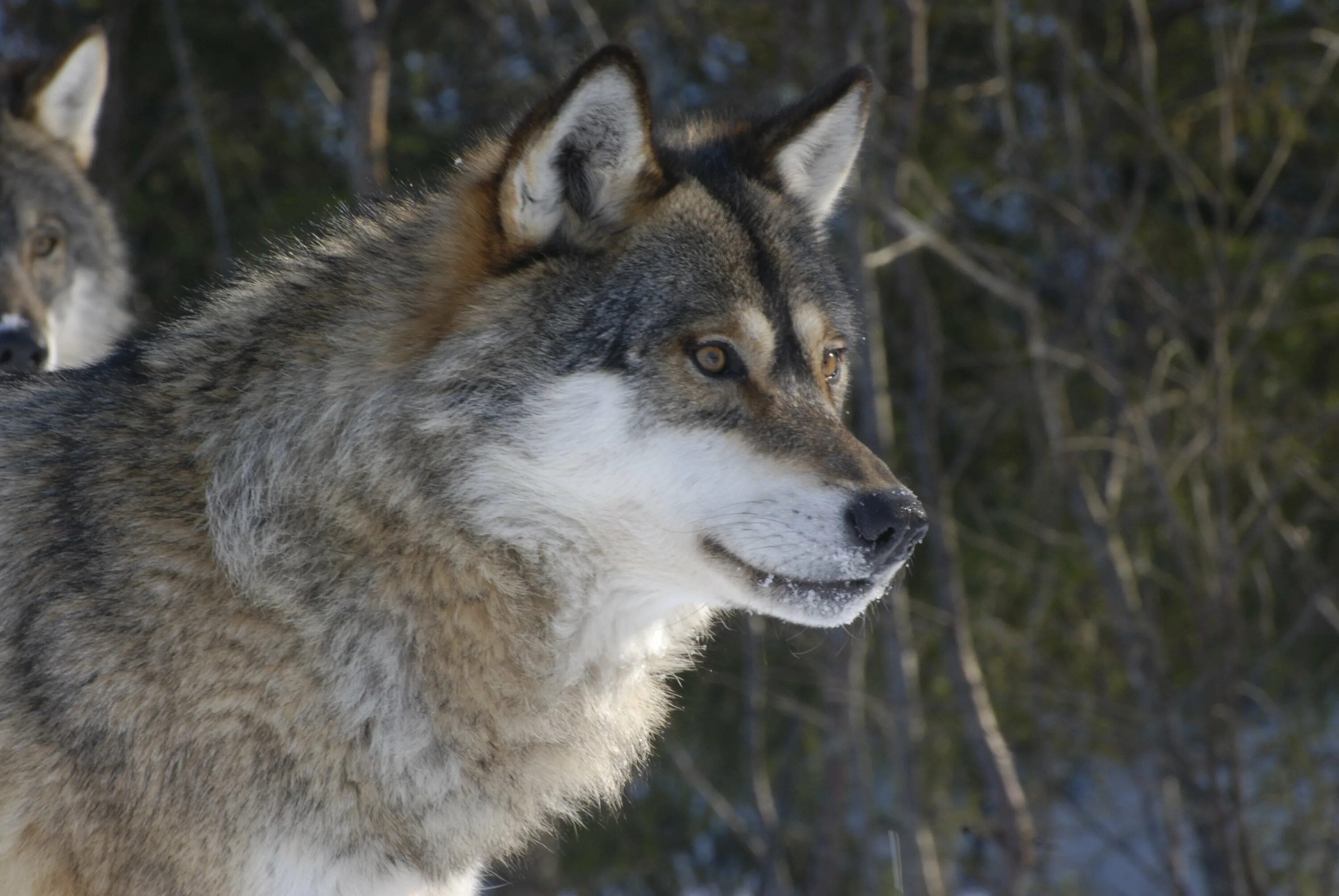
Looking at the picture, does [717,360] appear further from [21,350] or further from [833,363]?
[21,350]

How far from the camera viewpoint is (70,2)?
8.60 meters

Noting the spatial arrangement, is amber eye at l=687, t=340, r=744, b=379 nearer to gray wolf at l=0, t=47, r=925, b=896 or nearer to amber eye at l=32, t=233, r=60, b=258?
gray wolf at l=0, t=47, r=925, b=896

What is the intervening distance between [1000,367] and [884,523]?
583 cm

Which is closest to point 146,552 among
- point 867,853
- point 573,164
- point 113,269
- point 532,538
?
point 532,538

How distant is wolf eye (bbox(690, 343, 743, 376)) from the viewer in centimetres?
285

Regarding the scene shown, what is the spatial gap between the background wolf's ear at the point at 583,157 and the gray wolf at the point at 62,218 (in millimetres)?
2711

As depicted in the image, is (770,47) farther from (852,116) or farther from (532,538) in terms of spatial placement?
(532,538)

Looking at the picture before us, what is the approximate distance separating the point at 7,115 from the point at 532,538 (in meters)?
3.84

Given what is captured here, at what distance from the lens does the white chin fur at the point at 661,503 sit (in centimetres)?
272

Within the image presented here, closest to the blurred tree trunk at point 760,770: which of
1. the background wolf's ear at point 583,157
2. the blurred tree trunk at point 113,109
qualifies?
the background wolf's ear at point 583,157

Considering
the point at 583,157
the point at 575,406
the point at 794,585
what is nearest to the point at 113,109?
the point at 583,157

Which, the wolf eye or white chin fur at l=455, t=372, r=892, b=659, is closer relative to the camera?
white chin fur at l=455, t=372, r=892, b=659

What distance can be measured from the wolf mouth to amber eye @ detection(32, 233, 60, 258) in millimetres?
3601

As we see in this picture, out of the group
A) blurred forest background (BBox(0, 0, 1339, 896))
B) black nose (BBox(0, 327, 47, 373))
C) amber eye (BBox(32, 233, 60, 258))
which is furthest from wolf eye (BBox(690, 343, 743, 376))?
amber eye (BBox(32, 233, 60, 258))
